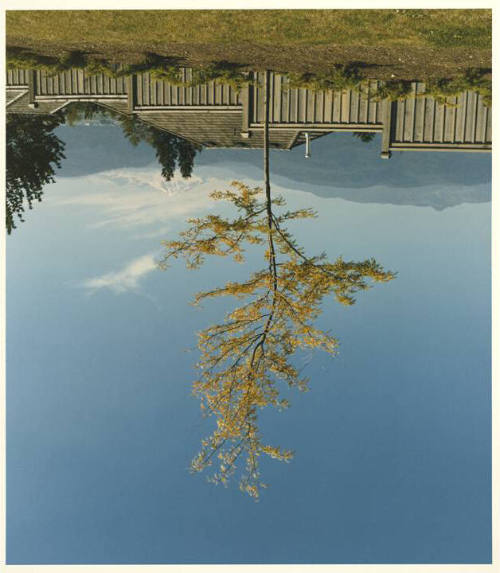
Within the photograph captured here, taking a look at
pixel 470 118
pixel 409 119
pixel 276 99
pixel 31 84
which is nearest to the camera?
pixel 470 118

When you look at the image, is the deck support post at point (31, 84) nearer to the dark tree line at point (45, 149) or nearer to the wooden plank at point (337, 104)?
the dark tree line at point (45, 149)

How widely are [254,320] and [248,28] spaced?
485cm

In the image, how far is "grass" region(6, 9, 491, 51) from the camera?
782cm

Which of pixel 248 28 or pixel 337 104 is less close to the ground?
pixel 248 28

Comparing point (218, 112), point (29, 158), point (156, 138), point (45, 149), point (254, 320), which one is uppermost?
point (218, 112)

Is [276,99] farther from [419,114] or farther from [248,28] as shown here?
[419,114]

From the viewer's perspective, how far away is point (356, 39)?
26.8 ft

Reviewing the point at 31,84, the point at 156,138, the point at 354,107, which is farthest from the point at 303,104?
the point at 31,84

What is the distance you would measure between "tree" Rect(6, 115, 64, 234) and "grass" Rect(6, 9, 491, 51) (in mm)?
1386

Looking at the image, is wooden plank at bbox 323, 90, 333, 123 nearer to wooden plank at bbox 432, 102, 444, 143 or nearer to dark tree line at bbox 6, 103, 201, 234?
wooden plank at bbox 432, 102, 444, 143

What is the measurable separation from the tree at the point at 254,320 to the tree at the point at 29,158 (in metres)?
2.60

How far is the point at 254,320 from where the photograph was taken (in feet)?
27.3

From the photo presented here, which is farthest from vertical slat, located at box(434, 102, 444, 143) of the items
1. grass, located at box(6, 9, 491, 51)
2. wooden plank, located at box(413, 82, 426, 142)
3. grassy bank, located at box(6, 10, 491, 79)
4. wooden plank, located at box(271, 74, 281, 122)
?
wooden plank, located at box(271, 74, 281, 122)
